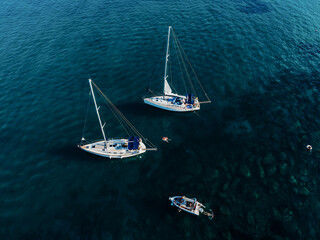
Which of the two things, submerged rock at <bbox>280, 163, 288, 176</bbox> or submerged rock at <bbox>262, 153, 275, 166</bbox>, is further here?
submerged rock at <bbox>262, 153, 275, 166</bbox>

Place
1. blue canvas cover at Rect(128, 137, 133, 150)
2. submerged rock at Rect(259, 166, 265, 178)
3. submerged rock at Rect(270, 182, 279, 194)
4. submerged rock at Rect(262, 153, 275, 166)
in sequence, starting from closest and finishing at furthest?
1. submerged rock at Rect(270, 182, 279, 194)
2. submerged rock at Rect(259, 166, 265, 178)
3. submerged rock at Rect(262, 153, 275, 166)
4. blue canvas cover at Rect(128, 137, 133, 150)

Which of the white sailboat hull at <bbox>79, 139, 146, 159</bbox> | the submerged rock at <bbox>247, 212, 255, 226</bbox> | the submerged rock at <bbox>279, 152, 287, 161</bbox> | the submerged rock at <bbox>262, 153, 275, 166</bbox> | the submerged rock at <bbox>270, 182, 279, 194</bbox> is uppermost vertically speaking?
the submerged rock at <bbox>279, 152, 287, 161</bbox>

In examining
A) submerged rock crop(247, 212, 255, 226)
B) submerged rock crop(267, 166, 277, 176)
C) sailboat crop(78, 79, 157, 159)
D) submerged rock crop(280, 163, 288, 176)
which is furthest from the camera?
sailboat crop(78, 79, 157, 159)

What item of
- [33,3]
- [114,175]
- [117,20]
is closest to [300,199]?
[114,175]

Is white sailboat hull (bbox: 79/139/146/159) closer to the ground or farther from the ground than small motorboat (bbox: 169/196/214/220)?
farther from the ground

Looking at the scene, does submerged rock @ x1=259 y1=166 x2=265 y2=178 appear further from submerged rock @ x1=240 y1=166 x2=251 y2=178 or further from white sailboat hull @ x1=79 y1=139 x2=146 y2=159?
white sailboat hull @ x1=79 y1=139 x2=146 y2=159

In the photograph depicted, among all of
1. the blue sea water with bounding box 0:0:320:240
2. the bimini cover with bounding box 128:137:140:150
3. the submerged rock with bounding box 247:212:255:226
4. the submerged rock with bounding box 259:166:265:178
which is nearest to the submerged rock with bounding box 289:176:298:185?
the blue sea water with bounding box 0:0:320:240

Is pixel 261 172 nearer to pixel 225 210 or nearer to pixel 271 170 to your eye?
pixel 271 170

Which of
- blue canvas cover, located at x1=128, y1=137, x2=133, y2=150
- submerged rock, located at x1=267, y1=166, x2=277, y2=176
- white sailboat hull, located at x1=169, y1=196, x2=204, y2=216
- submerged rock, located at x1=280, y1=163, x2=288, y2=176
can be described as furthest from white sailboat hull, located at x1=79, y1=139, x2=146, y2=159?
submerged rock, located at x1=280, y1=163, x2=288, y2=176
